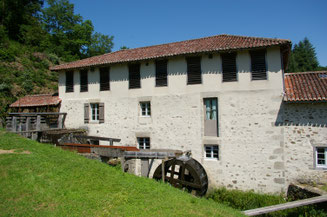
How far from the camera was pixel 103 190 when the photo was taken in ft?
20.3

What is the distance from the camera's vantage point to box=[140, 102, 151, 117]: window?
1272cm

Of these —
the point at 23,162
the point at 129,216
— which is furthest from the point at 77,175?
the point at 129,216

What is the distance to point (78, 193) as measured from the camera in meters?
5.86

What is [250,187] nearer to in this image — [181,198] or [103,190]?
[181,198]

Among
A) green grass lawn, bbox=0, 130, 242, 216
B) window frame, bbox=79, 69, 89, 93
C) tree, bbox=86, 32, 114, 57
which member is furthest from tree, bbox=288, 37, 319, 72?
green grass lawn, bbox=0, 130, 242, 216

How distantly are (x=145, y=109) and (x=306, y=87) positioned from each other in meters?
8.23

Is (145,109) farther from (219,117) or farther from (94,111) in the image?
(219,117)

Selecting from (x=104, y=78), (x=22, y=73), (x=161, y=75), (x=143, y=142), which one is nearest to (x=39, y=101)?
(x=104, y=78)

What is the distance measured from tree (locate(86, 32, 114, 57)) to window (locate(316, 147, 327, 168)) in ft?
101

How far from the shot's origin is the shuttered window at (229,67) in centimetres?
1092

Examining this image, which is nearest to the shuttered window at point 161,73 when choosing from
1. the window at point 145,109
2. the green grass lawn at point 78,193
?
the window at point 145,109

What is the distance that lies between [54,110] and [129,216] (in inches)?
469

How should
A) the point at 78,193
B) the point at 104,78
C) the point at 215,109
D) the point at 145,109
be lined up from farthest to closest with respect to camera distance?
the point at 104,78, the point at 145,109, the point at 215,109, the point at 78,193

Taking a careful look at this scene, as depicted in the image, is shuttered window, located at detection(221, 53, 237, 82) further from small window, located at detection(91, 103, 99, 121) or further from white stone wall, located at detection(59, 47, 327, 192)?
small window, located at detection(91, 103, 99, 121)
